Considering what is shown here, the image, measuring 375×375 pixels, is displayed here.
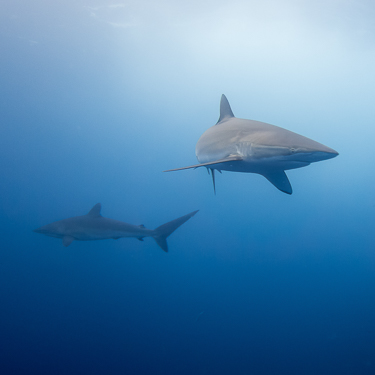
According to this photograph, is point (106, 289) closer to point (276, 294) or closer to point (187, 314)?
point (187, 314)

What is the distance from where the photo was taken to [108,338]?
25.9 ft

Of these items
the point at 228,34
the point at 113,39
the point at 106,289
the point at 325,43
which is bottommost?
the point at 106,289

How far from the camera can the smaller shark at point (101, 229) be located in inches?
242

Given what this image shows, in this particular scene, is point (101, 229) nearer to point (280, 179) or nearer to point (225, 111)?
point (225, 111)

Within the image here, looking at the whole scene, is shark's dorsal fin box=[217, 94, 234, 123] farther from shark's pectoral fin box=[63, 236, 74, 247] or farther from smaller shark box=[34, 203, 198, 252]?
shark's pectoral fin box=[63, 236, 74, 247]

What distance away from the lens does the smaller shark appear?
616 centimetres

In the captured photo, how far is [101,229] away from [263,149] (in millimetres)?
5280

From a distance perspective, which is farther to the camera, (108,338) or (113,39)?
(113,39)

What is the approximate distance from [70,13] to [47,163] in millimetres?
27384

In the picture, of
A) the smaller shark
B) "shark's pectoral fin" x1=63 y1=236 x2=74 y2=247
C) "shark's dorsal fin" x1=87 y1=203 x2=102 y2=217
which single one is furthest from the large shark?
"shark's pectoral fin" x1=63 y1=236 x2=74 y2=247

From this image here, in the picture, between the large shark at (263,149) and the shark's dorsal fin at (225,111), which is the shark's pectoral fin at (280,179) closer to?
the large shark at (263,149)

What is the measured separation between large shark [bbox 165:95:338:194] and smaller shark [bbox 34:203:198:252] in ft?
9.24

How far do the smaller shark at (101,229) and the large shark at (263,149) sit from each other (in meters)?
2.82

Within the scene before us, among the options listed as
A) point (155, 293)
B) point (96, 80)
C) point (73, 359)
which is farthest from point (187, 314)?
point (96, 80)
